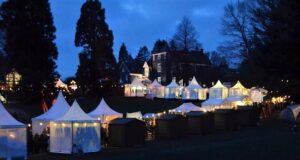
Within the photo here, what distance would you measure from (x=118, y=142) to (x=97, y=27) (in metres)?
27.7

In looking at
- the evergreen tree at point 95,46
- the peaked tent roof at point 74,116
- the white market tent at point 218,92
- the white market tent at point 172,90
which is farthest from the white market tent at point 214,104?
the peaked tent roof at point 74,116

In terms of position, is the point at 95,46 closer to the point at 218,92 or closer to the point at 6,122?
the point at 218,92

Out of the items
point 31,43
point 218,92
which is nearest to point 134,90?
point 218,92

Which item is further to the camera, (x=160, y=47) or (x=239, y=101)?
(x=160, y=47)

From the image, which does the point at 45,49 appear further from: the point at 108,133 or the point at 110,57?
the point at 108,133

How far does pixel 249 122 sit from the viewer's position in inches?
1339

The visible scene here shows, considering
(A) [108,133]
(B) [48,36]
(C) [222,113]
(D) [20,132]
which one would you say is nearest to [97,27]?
(B) [48,36]

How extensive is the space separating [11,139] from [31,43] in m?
23.0

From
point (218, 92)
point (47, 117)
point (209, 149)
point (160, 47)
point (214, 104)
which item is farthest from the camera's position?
point (160, 47)

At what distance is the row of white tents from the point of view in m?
50.6

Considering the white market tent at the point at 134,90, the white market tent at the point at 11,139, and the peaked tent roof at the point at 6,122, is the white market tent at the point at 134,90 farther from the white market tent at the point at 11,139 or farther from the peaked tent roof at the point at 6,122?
the white market tent at the point at 11,139

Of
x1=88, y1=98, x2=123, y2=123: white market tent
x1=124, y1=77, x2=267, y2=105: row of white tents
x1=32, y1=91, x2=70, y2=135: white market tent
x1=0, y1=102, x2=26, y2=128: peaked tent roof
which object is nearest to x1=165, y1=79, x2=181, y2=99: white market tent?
x1=124, y1=77, x2=267, y2=105: row of white tents

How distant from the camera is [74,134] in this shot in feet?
65.2

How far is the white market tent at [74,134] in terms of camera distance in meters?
19.8
